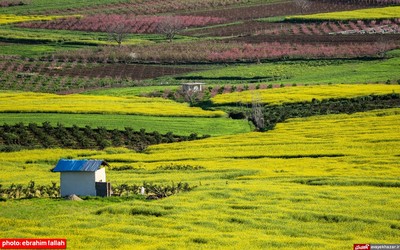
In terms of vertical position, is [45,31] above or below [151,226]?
above

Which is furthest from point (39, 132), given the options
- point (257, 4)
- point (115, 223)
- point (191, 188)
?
point (257, 4)

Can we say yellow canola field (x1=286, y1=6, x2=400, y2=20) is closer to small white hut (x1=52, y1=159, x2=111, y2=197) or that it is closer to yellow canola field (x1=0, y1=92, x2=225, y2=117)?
yellow canola field (x1=0, y1=92, x2=225, y2=117)

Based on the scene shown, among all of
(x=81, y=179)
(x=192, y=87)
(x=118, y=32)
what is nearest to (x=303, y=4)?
(x=118, y=32)

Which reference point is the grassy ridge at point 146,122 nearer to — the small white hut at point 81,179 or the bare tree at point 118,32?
the small white hut at point 81,179

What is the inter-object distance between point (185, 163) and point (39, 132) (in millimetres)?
16744

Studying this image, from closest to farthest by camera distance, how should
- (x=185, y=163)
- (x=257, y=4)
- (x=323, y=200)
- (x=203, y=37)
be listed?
(x=323, y=200)
(x=185, y=163)
(x=203, y=37)
(x=257, y=4)

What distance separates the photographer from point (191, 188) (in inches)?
2254

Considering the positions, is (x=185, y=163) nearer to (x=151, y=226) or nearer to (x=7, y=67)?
(x=151, y=226)

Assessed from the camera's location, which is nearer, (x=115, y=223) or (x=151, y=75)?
(x=115, y=223)

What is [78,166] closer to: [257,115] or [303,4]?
[257,115]

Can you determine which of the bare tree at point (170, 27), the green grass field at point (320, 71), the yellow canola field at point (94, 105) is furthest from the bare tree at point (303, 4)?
the yellow canola field at point (94, 105)

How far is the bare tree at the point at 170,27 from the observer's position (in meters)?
143

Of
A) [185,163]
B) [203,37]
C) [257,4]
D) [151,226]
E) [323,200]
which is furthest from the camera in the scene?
[257,4]

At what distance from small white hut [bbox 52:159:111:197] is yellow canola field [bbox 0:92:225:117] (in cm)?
3196
